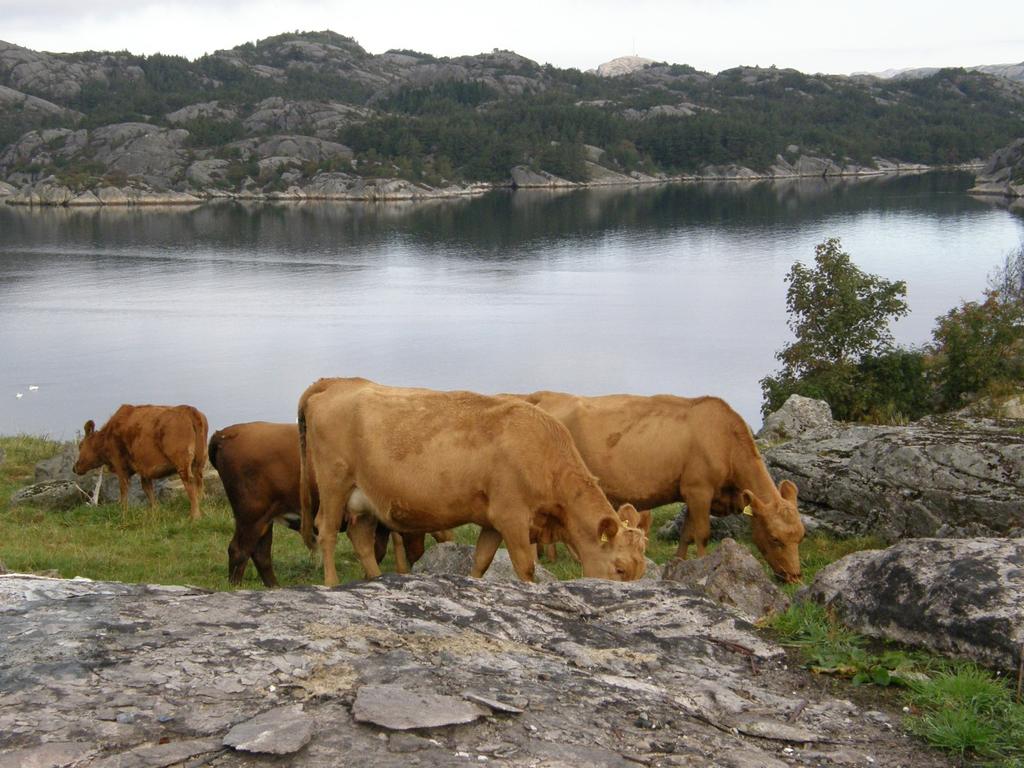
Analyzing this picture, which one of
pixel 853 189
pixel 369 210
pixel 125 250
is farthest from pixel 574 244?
A: pixel 853 189

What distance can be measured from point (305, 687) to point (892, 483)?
33.1 ft

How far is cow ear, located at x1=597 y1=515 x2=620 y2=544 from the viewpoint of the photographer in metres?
10.0

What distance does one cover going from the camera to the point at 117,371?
171 ft

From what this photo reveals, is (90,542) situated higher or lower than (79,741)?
lower

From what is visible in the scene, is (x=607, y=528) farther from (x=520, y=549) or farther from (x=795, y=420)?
(x=795, y=420)

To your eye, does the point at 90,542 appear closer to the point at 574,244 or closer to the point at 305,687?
the point at 305,687

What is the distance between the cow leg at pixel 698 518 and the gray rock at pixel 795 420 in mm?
9104

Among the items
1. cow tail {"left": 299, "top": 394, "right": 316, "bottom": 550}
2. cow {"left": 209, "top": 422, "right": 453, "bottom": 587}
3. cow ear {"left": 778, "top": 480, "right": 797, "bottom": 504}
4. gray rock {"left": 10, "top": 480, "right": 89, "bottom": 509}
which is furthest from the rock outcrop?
cow tail {"left": 299, "top": 394, "right": 316, "bottom": 550}

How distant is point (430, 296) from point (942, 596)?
235 feet

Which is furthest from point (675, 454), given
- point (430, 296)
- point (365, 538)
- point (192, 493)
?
point (430, 296)

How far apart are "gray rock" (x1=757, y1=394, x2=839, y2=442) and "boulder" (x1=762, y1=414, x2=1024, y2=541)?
7.38 metres

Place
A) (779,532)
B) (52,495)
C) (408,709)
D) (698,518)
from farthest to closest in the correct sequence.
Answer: (52,495) → (698,518) → (779,532) → (408,709)

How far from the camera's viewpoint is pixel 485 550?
11.0 metres

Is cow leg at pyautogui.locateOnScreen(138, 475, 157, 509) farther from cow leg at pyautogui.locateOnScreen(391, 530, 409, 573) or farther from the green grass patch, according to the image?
the green grass patch
